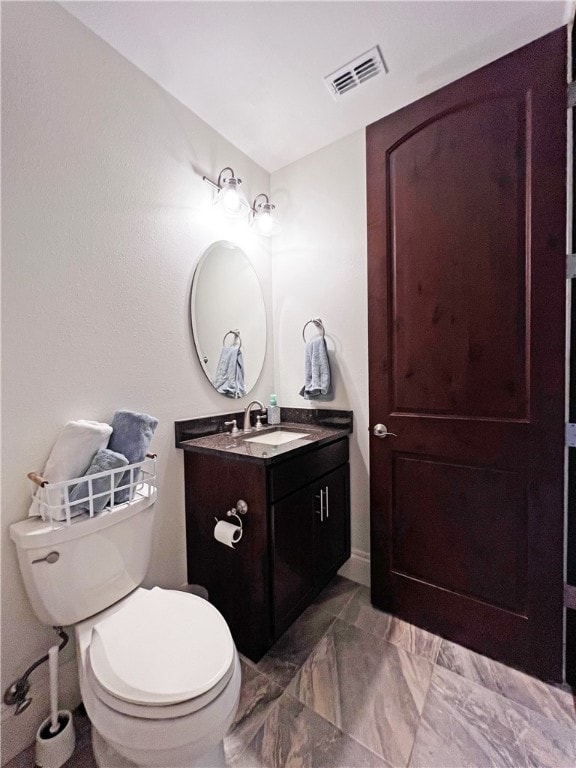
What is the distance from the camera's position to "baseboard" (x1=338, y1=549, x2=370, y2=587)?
1.73m

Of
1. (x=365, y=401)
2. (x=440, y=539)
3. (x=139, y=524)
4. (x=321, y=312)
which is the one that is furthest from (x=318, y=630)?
(x=321, y=312)

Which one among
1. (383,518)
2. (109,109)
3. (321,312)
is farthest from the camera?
(321,312)

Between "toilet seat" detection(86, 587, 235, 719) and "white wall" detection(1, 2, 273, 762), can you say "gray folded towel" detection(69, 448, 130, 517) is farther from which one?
"toilet seat" detection(86, 587, 235, 719)

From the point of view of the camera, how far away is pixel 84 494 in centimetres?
102

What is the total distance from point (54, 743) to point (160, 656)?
51 centimetres

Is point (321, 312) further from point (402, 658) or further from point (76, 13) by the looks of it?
point (402, 658)

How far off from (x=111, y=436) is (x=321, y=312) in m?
1.24

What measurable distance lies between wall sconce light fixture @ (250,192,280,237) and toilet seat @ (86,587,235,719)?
184 cm

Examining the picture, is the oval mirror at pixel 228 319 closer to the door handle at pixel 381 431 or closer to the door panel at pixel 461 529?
the door handle at pixel 381 431

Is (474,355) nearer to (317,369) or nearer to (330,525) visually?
(317,369)

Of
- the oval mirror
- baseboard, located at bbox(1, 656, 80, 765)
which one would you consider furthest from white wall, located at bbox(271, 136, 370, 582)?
baseboard, located at bbox(1, 656, 80, 765)

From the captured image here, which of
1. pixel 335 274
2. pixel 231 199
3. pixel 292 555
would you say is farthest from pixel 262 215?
pixel 292 555

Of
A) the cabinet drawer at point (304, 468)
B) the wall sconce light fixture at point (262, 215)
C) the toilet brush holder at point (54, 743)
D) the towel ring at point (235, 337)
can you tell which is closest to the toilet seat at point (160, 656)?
the toilet brush holder at point (54, 743)

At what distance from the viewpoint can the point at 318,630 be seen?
1451 millimetres
